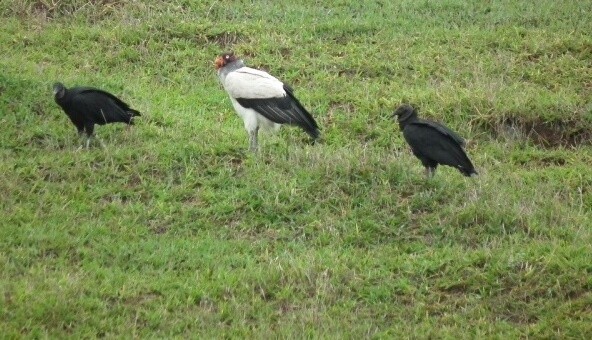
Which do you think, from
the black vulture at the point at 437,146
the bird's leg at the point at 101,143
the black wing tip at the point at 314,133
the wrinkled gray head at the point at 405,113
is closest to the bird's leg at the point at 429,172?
the black vulture at the point at 437,146

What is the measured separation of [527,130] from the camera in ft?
34.7

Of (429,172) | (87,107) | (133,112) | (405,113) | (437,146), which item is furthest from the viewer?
(133,112)

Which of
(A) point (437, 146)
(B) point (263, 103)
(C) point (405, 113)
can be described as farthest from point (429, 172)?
(B) point (263, 103)

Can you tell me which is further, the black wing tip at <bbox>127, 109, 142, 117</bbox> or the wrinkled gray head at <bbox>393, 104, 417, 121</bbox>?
the black wing tip at <bbox>127, 109, 142, 117</bbox>

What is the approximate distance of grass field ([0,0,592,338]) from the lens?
273 inches

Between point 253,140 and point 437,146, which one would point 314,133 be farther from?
point 437,146

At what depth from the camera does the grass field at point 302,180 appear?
6941 mm

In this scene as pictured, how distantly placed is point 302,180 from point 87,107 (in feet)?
6.81

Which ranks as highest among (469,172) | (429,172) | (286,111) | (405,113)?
(405,113)

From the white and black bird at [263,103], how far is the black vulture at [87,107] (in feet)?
3.60

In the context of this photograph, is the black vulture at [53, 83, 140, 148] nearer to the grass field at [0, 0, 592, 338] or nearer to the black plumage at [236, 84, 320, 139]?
the grass field at [0, 0, 592, 338]

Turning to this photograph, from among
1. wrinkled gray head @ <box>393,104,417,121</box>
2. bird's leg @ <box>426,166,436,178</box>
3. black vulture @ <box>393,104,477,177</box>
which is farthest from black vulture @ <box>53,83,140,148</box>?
bird's leg @ <box>426,166,436,178</box>

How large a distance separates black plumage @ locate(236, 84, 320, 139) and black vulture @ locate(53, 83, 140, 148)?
126 cm

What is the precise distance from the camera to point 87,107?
927 cm
